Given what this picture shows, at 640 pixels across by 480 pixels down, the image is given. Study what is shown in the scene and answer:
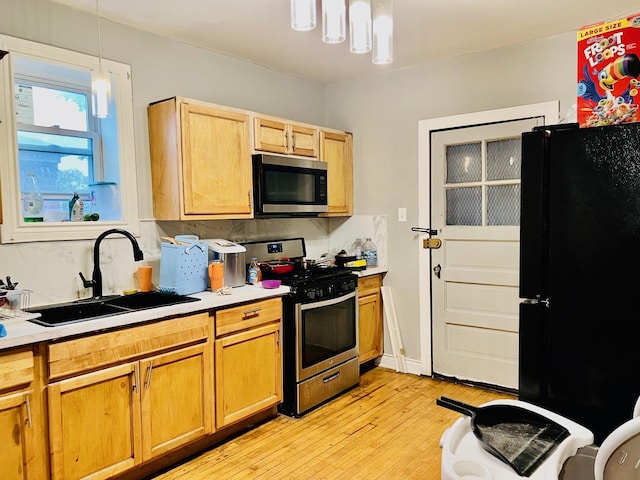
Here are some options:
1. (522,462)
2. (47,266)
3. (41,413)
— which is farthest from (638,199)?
(47,266)

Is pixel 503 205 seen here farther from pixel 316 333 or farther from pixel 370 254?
pixel 316 333

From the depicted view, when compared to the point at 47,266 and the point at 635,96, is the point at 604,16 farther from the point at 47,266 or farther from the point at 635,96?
the point at 47,266

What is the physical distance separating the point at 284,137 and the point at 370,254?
1.28m

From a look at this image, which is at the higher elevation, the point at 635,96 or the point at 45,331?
the point at 635,96

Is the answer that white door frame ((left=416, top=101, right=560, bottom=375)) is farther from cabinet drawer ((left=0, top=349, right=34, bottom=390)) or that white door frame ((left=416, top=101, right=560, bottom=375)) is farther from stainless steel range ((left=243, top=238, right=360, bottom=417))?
cabinet drawer ((left=0, top=349, right=34, bottom=390))

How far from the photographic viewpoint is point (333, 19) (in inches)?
72.5

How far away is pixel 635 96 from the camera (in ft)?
4.97

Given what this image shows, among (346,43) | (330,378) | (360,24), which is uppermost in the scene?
(346,43)

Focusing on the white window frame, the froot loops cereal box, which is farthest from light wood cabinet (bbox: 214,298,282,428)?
the froot loops cereal box

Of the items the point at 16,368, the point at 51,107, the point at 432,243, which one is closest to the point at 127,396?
the point at 16,368

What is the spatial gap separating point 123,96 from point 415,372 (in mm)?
2999

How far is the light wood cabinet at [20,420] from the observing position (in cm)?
189

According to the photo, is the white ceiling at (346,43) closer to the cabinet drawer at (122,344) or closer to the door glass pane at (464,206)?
the door glass pane at (464,206)

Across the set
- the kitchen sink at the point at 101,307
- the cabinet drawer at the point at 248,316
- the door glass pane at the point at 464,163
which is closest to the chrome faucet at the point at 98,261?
the kitchen sink at the point at 101,307
